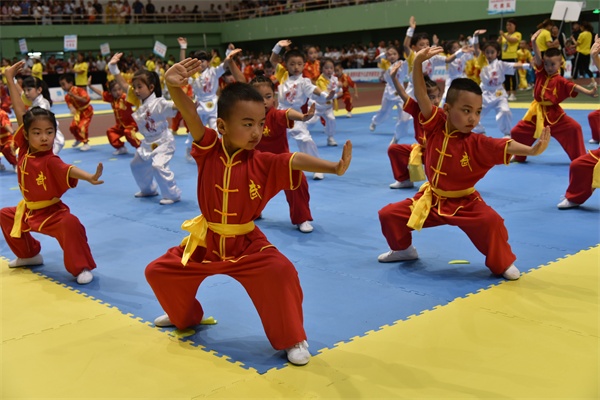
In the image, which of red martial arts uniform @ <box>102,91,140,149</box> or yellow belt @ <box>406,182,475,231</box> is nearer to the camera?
yellow belt @ <box>406,182,475,231</box>

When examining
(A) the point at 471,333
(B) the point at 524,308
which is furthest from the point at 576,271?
(A) the point at 471,333

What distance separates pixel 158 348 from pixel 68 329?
2.47ft

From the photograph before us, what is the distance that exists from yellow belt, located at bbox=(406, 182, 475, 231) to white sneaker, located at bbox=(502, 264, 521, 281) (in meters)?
0.66

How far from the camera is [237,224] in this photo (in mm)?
3941

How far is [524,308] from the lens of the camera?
4.34 metres

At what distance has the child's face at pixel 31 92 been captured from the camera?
386 inches

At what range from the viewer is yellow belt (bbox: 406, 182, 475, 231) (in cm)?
511

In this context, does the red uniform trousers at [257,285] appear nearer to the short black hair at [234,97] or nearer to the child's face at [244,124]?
the child's face at [244,124]

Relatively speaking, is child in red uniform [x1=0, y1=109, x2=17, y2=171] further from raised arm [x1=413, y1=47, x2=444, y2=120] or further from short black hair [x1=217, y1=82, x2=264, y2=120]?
short black hair [x1=217, y1=82, x2=264, y2=120]

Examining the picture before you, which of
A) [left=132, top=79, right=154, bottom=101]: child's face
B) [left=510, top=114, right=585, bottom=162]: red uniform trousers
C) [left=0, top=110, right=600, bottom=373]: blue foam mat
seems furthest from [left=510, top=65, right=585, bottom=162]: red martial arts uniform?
[left=132, top=79, right=154, bottom=101]: child's face

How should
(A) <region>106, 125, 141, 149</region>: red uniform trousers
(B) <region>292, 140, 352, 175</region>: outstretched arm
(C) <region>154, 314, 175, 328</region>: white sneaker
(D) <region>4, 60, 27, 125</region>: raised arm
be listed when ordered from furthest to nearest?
(A) <region>106, 125, 141, 149</region>: red uniform trousers
(D) <region>4, 60, 27, 125</region>: raised arm
(C) <region>154, 314, 175, 328</region>: white sneaker
(B) <region>292, 140, 352, 175</region>: outstretched arm

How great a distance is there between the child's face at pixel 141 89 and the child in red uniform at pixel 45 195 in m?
2.55

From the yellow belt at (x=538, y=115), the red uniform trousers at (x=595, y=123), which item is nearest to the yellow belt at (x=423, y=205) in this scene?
the yellow belt at (x=538, y=115)

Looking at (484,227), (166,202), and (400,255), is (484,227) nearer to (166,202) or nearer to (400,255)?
(400,255)
